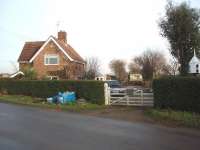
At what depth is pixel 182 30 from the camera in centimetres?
3206

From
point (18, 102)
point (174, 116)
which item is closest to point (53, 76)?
point (18, 102)

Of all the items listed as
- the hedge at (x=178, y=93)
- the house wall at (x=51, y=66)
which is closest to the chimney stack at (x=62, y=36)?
the house wall at (x=51, y=66)

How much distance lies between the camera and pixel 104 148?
8.86 m

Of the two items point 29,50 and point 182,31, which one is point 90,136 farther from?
point 29,50

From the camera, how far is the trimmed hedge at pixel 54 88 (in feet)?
76.0

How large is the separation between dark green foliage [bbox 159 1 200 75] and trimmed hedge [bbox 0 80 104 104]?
483 inches

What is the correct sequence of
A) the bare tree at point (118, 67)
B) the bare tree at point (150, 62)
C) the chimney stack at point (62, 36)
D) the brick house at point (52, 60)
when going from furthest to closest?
the bare tree at point (118, 67)
the bare tree at point (150, 62)
the chimney stack at point (62, 36)
the brick house at point (52, 60)

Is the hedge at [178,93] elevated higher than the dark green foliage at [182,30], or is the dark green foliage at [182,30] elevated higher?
the dark green foliage at [182,30]

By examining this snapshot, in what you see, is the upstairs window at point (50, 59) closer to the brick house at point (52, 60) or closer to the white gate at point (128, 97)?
the brick house at point (52, 60)

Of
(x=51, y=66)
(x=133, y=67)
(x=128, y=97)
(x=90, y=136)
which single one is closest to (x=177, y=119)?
(x=90, y=136)

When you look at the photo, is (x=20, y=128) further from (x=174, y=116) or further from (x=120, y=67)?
(x=120, y=67)

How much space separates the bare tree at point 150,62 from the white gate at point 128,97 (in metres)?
53.5

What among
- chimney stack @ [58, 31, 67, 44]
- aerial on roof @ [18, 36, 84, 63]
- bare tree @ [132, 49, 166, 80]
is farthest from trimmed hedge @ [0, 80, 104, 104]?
bare tree @ [132, 49, 166, 80]

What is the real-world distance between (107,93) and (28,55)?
24.4 metres
